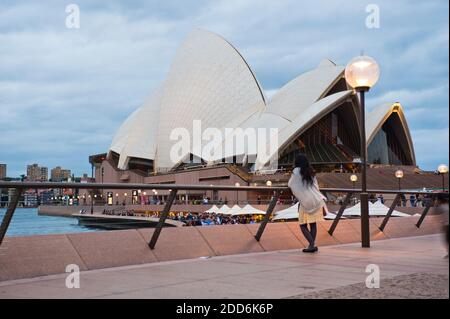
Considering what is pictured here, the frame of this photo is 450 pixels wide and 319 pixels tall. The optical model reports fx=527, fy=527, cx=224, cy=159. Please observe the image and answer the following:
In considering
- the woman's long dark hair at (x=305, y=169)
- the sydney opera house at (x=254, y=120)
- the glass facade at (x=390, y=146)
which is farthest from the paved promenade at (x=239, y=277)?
the glass facade at (x=390, y=146)

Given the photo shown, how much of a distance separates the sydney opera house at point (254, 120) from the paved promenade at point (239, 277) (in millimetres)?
38415

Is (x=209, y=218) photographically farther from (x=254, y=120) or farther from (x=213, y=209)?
(x=254, y=120)

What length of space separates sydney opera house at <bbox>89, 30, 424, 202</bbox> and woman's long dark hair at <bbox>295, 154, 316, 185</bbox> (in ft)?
123

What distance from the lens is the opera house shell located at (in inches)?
1993

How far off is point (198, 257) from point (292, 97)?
47643 millimetres

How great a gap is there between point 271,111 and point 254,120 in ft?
6.39

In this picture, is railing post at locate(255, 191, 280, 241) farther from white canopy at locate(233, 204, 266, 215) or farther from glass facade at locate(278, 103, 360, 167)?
glass facade at locate(278, 103, 360, 167)

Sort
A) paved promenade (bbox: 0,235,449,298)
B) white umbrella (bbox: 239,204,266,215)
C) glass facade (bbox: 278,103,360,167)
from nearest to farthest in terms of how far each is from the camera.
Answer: paved promenade (bbox: 0,235,449,298)
white umbrella (bbox: 239,204,266,215)
glass facade (bbox: 278,103,360,167)

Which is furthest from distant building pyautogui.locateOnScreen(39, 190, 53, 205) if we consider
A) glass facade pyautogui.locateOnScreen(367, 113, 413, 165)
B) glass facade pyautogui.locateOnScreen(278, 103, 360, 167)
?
glass facade pyautogui.locateOnScreen(367, 113, 413, 165)

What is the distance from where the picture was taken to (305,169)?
22.7ft

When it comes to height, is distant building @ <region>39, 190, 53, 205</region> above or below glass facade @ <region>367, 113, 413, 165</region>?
below

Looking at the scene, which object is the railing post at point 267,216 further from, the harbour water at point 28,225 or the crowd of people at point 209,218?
the harbour water at point 28,225

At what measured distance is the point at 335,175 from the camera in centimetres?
4450

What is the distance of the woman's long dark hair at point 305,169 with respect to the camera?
6.88 m
